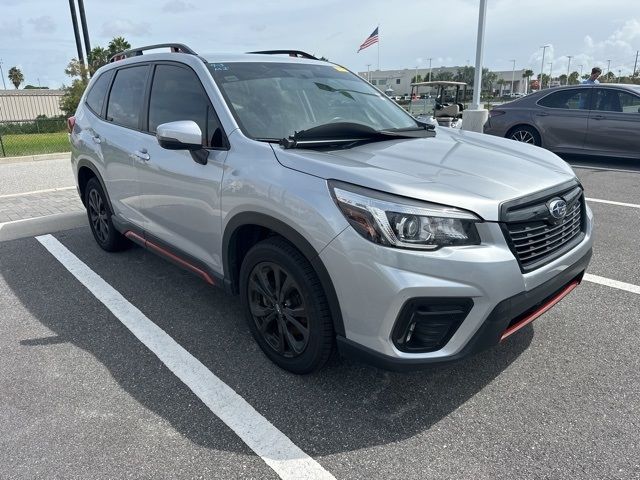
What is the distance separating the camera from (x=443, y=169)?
2.60 meters

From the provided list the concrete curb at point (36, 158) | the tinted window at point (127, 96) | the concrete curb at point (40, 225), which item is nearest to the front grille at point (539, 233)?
the tinted window at point (127, 96)

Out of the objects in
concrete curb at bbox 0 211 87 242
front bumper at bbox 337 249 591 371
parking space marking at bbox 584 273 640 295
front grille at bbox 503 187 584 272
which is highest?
front grille at bbox 503 187 584 272

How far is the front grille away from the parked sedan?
7.55 m

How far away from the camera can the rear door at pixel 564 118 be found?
30.8 feet

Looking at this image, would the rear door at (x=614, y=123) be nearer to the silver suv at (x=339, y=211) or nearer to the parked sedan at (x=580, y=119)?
the parked sedan at (x=580, y=119)

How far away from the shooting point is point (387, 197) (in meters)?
2.26

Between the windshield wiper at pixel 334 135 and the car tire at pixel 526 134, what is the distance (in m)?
7.64

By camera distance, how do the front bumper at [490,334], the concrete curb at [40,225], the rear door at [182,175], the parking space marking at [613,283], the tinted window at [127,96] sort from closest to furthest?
the front bumper at [490,334] < the rear door at [182,175] < the parking space marking at [613,283] < the tinted window at [127,96] < the concrete curb at [40,225]

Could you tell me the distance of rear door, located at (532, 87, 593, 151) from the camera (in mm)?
9375

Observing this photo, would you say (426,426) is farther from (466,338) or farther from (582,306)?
(582,306)

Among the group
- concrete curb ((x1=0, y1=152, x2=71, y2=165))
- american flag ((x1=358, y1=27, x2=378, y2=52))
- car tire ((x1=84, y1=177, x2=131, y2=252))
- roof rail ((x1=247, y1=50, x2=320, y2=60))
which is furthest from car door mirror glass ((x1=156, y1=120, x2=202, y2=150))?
american flag ((x1=358, y1=27, x2=378, y2=52))

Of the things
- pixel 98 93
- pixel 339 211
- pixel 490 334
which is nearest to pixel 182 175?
pixel 339 211

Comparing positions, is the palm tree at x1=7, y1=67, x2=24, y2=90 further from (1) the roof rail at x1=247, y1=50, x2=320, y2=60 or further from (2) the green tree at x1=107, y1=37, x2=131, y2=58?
(1) the roof rail at x1=247, y1=50, x2=320, y2=60

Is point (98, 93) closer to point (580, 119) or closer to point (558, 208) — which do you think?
point (558, 208)
